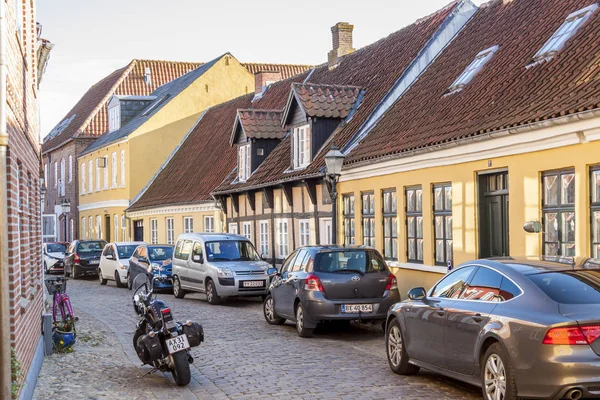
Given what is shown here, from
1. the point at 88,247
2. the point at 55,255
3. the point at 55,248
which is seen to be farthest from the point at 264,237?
the point at 55,248

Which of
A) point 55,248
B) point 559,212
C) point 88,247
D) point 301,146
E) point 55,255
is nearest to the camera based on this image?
point 559,212

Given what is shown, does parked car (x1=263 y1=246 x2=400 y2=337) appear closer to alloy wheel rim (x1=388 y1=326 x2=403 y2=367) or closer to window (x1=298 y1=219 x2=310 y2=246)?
alloy wheel rim (x1=388 y1=326 x2=403 y2=367)

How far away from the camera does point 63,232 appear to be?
57.4 m

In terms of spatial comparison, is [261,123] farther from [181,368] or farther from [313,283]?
[181,368]

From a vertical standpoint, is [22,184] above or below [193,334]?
above

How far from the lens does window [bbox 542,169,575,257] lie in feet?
42.8

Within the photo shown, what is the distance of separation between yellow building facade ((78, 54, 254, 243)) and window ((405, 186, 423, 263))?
23.7 m

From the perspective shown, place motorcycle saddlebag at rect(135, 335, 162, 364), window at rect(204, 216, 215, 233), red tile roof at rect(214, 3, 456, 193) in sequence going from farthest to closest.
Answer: window at rect(204, 216, 215, 233)
red tile roof at rect(214, 3, 456, 193)
motorcycle saddlebag at rect(135, 335, 162, 364)

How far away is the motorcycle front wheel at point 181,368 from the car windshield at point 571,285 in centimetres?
412

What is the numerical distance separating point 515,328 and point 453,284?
1.75 meters

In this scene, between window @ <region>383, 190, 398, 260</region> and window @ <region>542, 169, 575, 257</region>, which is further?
window @ <region>383, 190, 398, 260</region>

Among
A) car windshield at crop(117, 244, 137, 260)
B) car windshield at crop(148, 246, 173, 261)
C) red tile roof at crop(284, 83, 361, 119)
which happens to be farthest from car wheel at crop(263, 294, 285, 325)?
car windshield at crop(117, 244, 137, 260)

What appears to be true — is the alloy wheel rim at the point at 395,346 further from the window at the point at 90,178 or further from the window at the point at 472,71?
the window at the point at 90,178

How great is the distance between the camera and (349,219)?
70.8ft
